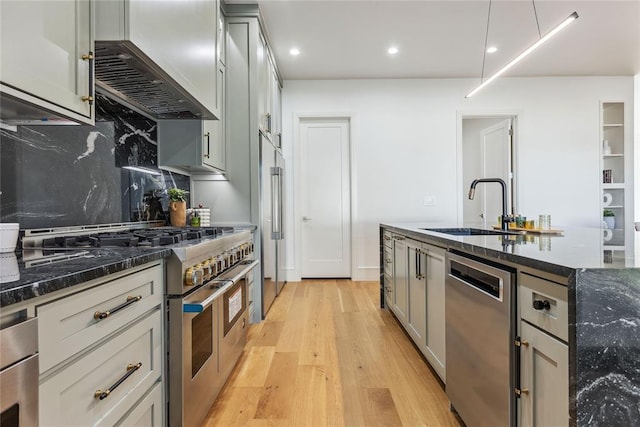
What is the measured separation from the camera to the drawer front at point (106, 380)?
0.74 meters

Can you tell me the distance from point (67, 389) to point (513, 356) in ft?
4.04

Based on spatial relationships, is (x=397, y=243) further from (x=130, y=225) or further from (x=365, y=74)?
(x=365, y=74)

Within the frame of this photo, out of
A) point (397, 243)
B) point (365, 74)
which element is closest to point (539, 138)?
point (365, 74)

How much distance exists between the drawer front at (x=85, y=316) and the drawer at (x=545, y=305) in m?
1.19

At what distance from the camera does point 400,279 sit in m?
2.57

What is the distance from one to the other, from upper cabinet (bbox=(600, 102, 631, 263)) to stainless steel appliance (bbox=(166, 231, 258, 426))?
5.26 m

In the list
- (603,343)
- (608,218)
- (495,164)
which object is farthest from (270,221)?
(608,218)

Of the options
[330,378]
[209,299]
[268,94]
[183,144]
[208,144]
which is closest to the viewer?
[209,299]

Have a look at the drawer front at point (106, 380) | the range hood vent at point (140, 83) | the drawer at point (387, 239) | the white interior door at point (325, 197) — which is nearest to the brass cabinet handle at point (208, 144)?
the range hood vent at point (140, 83)

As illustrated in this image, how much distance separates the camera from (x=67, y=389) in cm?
77

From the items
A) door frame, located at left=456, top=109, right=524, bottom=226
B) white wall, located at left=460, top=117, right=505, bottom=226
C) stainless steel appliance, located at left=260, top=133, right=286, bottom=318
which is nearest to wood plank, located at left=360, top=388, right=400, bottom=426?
stainless steel appliance, located at left=260, top=133, right=286, bottom=318

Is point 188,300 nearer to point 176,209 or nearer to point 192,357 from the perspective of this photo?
point 192,357

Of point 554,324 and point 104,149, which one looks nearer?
point 554,324

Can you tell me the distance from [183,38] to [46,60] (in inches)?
32.3
